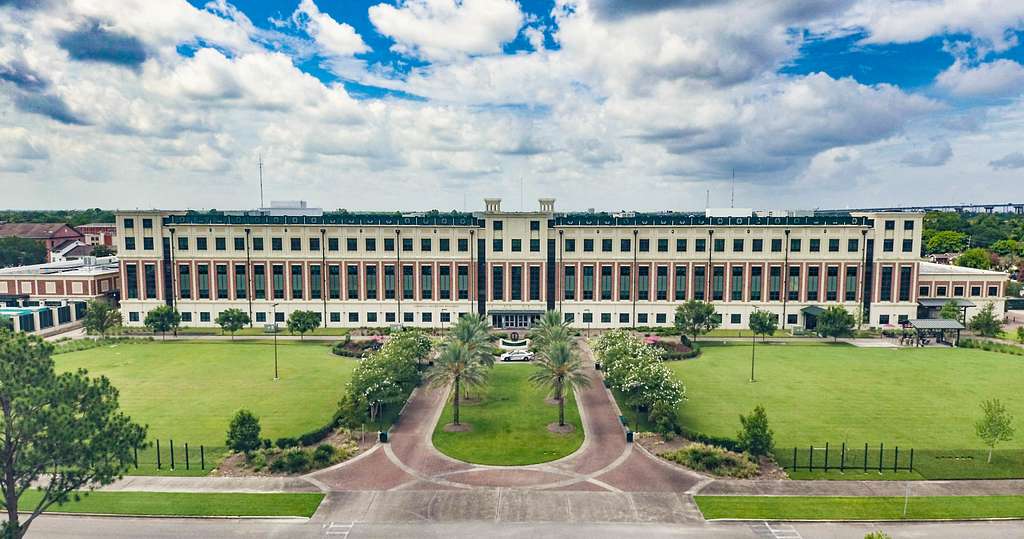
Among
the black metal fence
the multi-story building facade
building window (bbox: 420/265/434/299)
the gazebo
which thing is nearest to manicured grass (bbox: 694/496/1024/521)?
the black metal fence

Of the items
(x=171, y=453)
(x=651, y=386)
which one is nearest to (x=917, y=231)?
(x=651, y=386)

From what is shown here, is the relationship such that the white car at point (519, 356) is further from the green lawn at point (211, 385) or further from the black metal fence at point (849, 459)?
the black metal fence at point (849, 459)

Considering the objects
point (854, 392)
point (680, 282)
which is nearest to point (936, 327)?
point (854, 392)

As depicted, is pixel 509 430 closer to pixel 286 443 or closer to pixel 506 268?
pixel 286 443

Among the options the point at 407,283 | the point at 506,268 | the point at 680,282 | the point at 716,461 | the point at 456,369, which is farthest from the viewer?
the point at 407,283

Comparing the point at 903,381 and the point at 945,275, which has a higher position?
the point at 945,275

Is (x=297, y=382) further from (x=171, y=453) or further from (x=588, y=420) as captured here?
(x=588, y=420)
